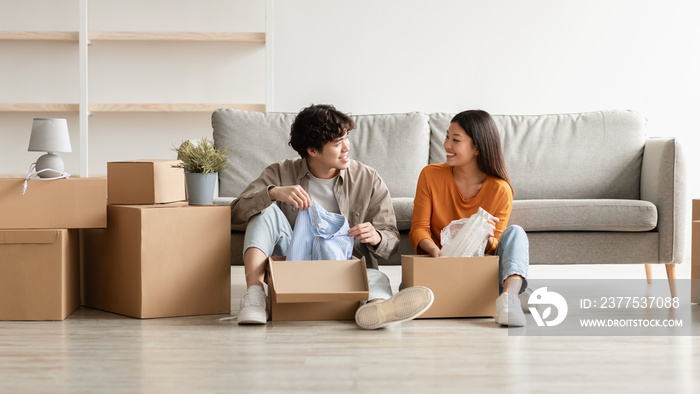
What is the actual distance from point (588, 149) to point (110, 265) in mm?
2099

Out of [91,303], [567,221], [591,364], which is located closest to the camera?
[591,364]

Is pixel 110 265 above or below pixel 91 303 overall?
above

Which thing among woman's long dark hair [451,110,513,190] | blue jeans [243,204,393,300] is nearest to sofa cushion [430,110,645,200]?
woman's long dark hair [451,110,513,190]

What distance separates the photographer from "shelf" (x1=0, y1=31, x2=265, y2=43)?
12.9 feet

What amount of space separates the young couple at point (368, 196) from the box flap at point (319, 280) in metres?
0.09

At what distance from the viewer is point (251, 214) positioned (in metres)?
2.38

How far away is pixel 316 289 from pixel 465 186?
685 millimetres

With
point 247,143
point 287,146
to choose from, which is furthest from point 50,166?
point 287,146

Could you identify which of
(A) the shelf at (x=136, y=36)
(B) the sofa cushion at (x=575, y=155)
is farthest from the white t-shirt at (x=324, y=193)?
(A) the shelf at (x=136, y=36)

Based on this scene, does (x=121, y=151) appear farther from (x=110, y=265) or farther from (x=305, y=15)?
(x=110, y=265)

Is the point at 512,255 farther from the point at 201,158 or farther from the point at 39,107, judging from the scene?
the point at 39,107

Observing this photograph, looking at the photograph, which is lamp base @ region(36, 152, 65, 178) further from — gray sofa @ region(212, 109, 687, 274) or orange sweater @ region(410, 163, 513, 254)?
orange sweater @ region(410, 163, 513, 254)

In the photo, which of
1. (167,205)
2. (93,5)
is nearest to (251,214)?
(167,205)

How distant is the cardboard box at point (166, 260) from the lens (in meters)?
2.24
